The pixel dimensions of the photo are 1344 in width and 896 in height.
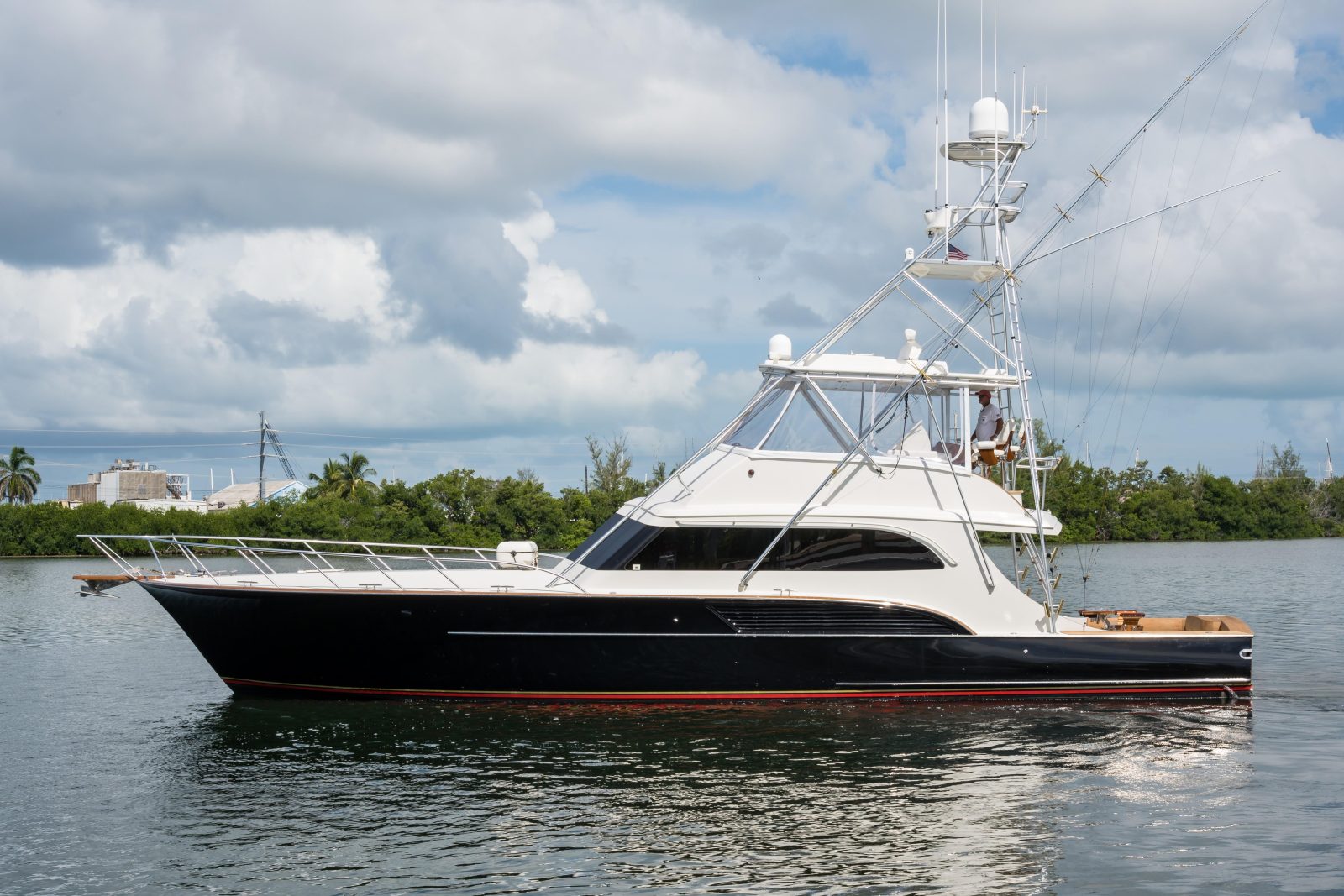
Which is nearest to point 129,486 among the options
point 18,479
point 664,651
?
point 18,479

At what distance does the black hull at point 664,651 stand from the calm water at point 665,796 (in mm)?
283

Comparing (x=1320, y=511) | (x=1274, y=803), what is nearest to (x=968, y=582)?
(x=1274, y=803)

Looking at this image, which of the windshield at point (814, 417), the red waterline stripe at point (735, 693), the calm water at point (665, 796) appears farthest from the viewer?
the windshield at point (814, 417)

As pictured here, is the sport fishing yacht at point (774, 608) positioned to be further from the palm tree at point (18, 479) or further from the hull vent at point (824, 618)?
the palm tree at point (18, 479)

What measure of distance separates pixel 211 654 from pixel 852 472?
7896mm

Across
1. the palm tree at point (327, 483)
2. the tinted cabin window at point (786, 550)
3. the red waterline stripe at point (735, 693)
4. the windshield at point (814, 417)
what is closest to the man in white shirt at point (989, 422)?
the windshield at point (814, 417)

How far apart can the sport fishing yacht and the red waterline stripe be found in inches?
1.1

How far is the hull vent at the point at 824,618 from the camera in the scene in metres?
13.0

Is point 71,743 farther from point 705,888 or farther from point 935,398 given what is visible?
point 935,398

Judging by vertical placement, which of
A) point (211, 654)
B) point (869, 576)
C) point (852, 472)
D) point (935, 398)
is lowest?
point (211, 654)

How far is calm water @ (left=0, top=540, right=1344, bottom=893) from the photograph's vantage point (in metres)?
8.47

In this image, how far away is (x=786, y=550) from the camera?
13266 millimetres

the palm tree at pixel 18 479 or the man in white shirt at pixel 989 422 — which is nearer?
the man in white shirt at pixel 989 422

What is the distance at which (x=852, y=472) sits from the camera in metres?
13.6
